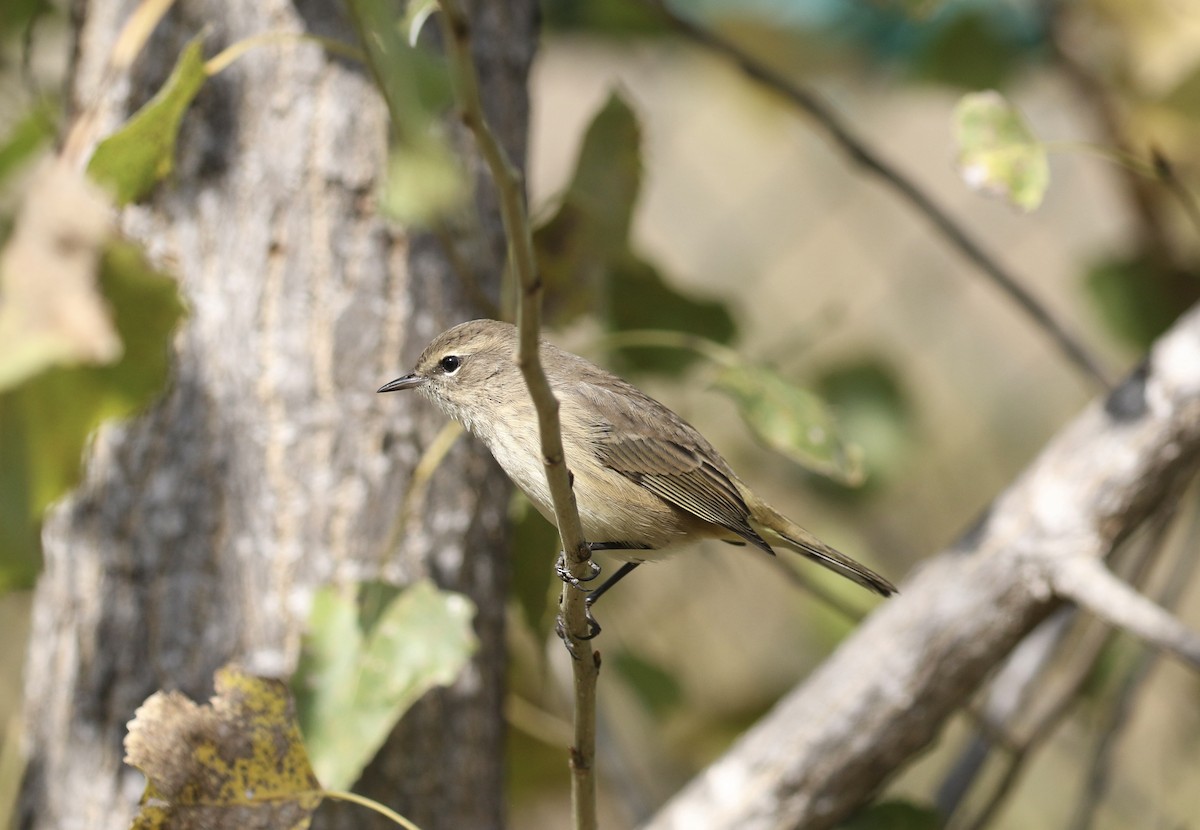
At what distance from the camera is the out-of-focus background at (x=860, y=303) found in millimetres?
3348

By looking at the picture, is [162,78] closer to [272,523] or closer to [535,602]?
[272,523]

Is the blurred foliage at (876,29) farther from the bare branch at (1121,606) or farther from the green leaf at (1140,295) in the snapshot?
the bare branch at (1121,606)

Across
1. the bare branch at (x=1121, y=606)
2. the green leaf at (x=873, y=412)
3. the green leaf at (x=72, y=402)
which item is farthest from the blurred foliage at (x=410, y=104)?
the green leaf at (x=873, y=412)

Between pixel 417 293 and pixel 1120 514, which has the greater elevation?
pixel 417 293

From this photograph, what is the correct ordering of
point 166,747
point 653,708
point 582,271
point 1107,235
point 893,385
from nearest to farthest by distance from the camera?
point 166,747 → point 582,271 → point 653,708 → point 893,385 → point 1107,235

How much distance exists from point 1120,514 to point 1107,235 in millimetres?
5166

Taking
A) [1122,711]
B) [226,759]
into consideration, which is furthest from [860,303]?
[226,759]

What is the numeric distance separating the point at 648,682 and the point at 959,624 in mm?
1048

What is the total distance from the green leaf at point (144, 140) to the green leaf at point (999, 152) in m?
1.47

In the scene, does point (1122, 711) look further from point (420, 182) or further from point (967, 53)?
point (420, 182)

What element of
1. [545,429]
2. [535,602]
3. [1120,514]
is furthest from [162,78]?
[1120,514]

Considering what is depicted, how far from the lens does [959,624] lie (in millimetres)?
2420

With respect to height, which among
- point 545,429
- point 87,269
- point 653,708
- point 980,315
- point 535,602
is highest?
point 980,315

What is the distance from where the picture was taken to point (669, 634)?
6336 millimetres
